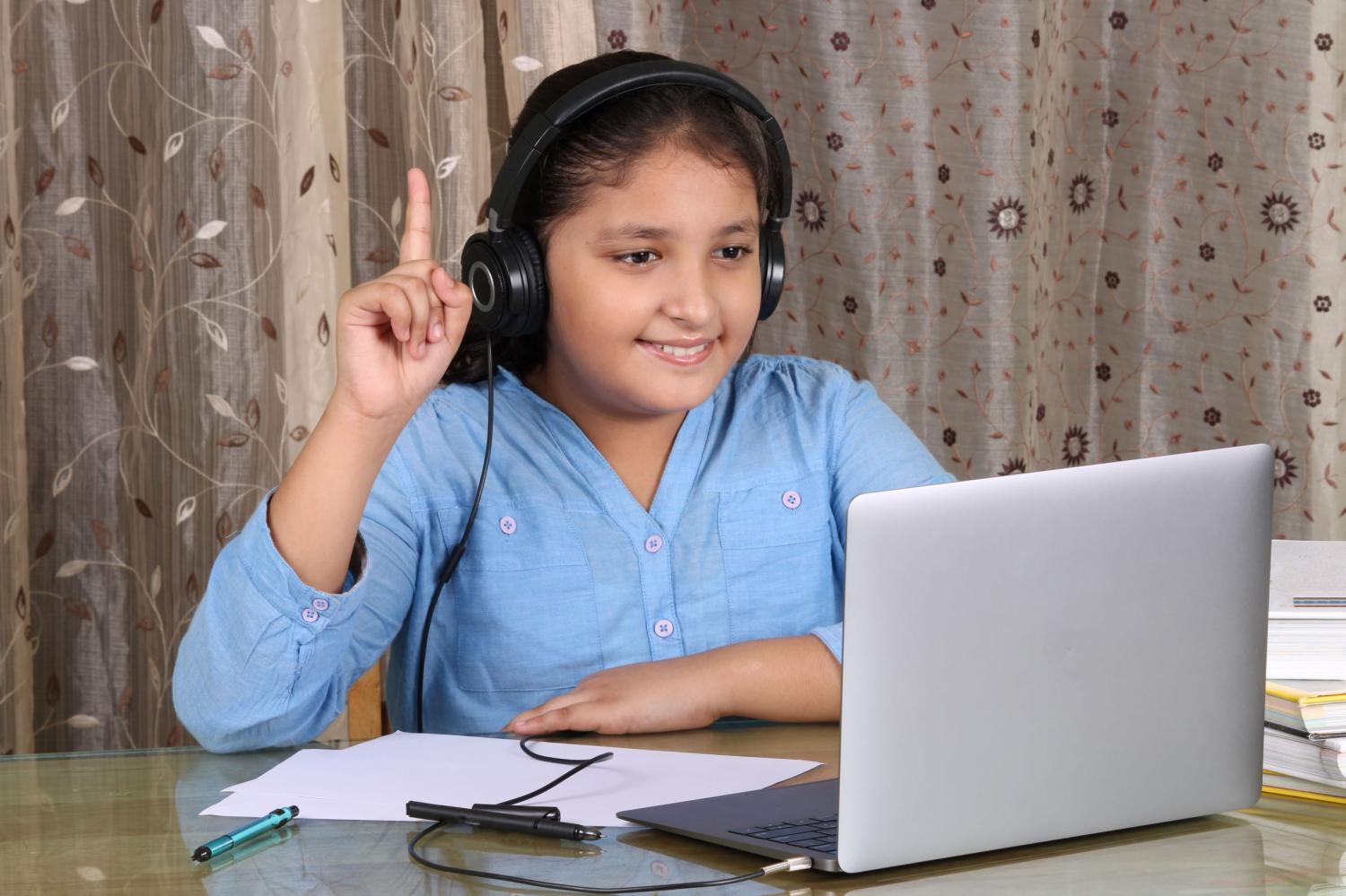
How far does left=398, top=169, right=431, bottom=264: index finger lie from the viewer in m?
1.03

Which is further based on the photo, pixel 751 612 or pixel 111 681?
Answer: pixel 111 681

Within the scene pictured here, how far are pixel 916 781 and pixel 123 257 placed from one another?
131 centimetres

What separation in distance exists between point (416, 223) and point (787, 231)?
42.6 inches

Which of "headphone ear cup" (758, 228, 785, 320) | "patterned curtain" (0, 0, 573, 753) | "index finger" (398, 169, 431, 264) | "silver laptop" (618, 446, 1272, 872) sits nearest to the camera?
"silver laptop" (618, 446, 1272, 872)

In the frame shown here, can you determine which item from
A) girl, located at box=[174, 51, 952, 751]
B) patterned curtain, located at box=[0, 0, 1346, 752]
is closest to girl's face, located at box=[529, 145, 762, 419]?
girl, located at box=[174, 51, 952, 751]

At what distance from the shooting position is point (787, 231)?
6.70 feet

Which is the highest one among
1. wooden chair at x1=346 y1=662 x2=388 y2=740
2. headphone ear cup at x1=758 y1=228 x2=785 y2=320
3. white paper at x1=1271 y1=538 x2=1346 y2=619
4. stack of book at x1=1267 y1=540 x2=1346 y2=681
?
headphone ear cup at x1=758 y1=228 x2=785 y2=320

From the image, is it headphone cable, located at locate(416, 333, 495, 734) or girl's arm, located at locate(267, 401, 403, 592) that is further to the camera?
headphone cable, located at locate(416, 333, 495, 734)

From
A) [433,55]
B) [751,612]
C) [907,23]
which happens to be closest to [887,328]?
[907,23]

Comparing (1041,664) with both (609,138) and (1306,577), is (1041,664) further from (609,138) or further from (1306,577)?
(609,138)

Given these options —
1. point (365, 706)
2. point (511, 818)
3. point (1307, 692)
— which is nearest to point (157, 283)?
point (365, 706)

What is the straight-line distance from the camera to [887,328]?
2.05 meters

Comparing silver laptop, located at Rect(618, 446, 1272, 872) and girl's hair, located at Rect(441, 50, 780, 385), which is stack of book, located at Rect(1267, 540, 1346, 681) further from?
girl's hair, located at Rect(441, 50, 780, 385)

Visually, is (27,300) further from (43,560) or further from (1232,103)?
(1232,103)
